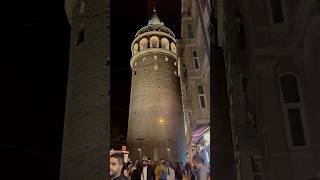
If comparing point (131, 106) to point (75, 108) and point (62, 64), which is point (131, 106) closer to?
point (62, 64)

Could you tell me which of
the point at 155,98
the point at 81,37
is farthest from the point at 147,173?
the point at 155,98

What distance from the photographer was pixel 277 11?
30.4 feet

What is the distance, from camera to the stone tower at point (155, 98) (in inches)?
1347

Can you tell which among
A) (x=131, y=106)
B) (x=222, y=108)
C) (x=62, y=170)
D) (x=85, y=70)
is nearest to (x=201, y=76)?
(x=222, y=108)

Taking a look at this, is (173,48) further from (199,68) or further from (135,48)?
(199,68)

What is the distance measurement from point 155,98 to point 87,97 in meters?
24.2

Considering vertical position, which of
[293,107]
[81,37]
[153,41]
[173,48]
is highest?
[153,41]

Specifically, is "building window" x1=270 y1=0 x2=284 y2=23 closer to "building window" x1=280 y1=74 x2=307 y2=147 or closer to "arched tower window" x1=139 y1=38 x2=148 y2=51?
"building window" x1=280 y1=74 x2=307 y2=147

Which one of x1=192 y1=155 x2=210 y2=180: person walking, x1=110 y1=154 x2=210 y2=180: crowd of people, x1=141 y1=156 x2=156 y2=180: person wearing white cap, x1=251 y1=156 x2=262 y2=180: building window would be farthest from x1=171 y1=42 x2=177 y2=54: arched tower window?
x1=251 y1=156 x2=262 y2=180: building window

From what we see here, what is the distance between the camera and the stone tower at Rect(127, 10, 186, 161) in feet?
112

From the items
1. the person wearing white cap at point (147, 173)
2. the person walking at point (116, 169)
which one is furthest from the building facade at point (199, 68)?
the person walking at point (116, 169)

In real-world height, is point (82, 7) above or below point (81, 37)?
above

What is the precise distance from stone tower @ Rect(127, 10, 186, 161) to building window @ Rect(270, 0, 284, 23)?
24505mm

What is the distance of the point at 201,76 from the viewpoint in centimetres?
2120
